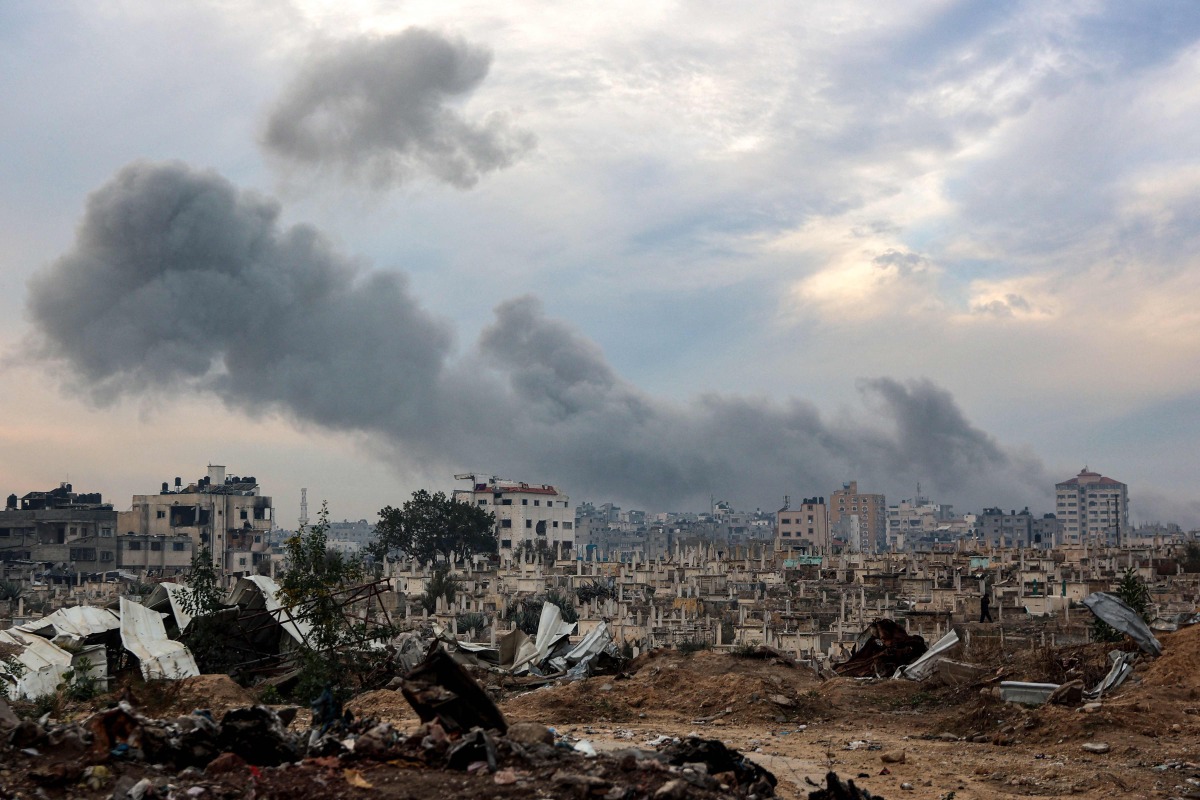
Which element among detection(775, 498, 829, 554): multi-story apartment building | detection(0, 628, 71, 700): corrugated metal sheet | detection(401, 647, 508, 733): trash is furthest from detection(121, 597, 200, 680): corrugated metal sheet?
detection(775, 498, 829, 554): multi-story apartment building

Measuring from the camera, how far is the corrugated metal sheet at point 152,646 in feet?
56.9

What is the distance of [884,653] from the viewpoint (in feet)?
59.9

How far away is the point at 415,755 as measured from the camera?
8445 mm

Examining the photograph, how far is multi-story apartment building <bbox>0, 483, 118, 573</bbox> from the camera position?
75000mm

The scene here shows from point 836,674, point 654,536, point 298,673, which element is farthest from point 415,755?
point 654,536

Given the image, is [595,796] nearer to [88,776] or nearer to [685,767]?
[685,767]

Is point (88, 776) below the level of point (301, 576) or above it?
below

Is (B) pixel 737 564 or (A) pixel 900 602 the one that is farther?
(B) pixel 737 564

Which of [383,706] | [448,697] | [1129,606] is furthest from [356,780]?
[1129,606]

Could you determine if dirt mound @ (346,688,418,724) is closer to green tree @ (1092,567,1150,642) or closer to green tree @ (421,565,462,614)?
green tree @ (1092,567,1150,642)

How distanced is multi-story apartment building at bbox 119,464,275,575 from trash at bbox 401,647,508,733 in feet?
234

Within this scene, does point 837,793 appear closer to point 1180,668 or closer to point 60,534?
point 1180,668

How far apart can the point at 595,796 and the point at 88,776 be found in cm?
334

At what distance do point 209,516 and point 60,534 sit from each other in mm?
9181
